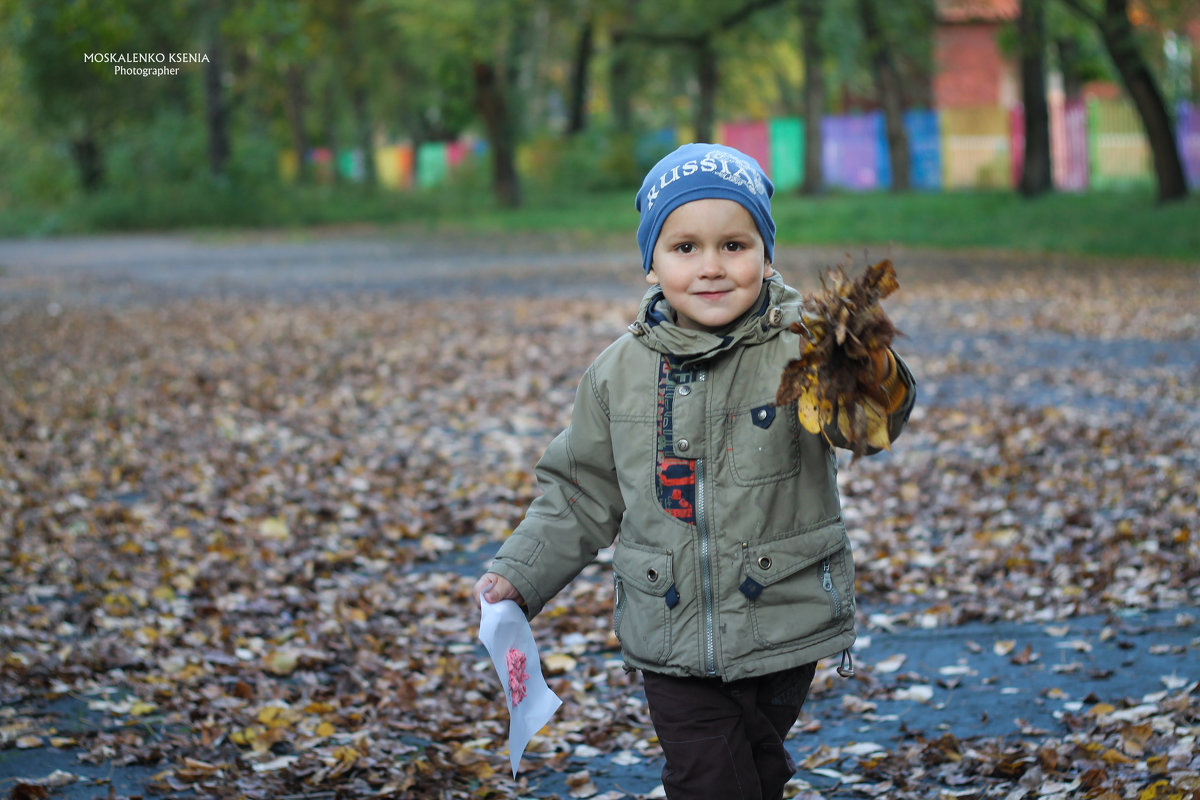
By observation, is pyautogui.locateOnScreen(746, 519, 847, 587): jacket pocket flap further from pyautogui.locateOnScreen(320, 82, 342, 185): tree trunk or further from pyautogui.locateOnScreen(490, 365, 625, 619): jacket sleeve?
pyautogui.locateOnScreen(320, 82, 342, 185): tree trunk

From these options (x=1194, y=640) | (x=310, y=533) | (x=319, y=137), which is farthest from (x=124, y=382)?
(x=319, y=137)

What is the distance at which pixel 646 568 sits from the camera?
2859 mm

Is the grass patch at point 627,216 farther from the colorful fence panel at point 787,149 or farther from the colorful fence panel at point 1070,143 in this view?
the colorful fence panel at point 787,149

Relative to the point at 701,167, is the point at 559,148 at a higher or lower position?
higher

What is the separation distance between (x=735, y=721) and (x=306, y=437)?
6.40 meters

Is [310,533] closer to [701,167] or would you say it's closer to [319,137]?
[701,167]

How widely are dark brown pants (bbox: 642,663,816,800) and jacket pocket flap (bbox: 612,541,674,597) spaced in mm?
197

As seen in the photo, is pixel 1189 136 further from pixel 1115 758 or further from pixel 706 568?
pixel 706 568

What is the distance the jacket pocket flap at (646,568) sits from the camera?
2832 mm

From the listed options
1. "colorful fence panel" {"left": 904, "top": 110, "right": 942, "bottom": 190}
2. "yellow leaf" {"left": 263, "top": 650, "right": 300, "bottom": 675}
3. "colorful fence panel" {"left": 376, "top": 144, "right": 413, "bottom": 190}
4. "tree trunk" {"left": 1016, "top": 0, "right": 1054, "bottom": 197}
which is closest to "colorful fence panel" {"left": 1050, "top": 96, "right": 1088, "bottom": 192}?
"colorful fence panel" {"left": 904, "top": 110, "right": 942, "bottom": 190}

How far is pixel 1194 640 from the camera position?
4715 millimetres

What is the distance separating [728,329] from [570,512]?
549 mm

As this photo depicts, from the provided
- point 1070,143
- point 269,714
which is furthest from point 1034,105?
point 269,714

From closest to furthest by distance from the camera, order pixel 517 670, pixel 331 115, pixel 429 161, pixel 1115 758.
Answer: pixel 517 670 → pixel 1115 758 → pixel 331 115 → pixel 429 161
